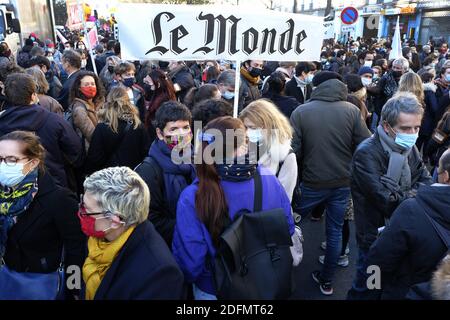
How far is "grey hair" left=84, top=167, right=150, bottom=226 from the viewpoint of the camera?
1.94m

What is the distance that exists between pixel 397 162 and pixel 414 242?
770 mm

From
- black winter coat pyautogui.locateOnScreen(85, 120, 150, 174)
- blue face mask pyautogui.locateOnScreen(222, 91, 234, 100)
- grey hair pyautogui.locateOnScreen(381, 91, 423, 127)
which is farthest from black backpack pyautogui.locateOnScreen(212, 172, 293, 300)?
blue face mask pyautogui.locateOnScreen(222, 91, 234, 100)

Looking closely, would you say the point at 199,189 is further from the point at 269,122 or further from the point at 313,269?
the point at 313,269

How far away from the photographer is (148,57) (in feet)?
11.0

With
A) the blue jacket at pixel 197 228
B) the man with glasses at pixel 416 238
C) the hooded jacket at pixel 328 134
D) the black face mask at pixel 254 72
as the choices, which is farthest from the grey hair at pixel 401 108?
the black face mask at pixel 254 72

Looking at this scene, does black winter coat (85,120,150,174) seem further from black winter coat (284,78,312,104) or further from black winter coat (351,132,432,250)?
black winter coat (284,78,312,104)

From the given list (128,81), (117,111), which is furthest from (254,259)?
(128,81)

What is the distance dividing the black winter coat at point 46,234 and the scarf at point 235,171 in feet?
3.26

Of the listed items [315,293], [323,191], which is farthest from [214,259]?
[315,293]

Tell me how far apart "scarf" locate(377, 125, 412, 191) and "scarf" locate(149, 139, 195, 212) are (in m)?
1.36

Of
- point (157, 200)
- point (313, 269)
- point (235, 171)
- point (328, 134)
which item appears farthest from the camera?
point (313, 269)

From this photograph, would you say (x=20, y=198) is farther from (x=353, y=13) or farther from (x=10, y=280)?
(x=353, y=13)

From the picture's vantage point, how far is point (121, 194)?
76.9 inches
